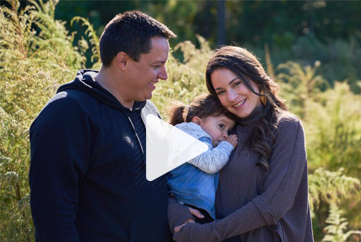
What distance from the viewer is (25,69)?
409 centimetres

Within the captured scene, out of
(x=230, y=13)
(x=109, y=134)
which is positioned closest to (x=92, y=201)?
(x=109, y=134)

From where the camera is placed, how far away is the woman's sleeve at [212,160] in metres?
3.09

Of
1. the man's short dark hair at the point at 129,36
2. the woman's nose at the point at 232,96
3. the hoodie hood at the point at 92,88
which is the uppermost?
the man's short dark hair at the point at 129,36

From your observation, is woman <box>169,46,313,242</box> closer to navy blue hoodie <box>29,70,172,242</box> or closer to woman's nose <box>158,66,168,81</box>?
navy blue hoodie <box>29,70,172,242</box>

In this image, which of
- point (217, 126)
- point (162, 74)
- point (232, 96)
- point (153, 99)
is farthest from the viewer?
point (153, 99)

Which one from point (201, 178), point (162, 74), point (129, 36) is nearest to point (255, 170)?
point (201, 178)

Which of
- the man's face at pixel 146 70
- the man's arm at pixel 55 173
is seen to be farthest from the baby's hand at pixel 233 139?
the man's arm at pixel 55 173

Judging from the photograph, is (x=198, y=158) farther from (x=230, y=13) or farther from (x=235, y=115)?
(x=230, y=13)

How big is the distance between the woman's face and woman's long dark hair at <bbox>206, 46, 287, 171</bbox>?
0.03 metres

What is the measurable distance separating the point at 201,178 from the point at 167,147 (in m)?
0.30

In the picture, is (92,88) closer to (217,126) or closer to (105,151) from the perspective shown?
(105,151)

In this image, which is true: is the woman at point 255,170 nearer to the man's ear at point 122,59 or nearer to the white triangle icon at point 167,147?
the white triangle icon at point 167,147

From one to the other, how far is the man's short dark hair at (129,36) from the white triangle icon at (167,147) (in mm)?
489

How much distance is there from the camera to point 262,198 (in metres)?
2.98
